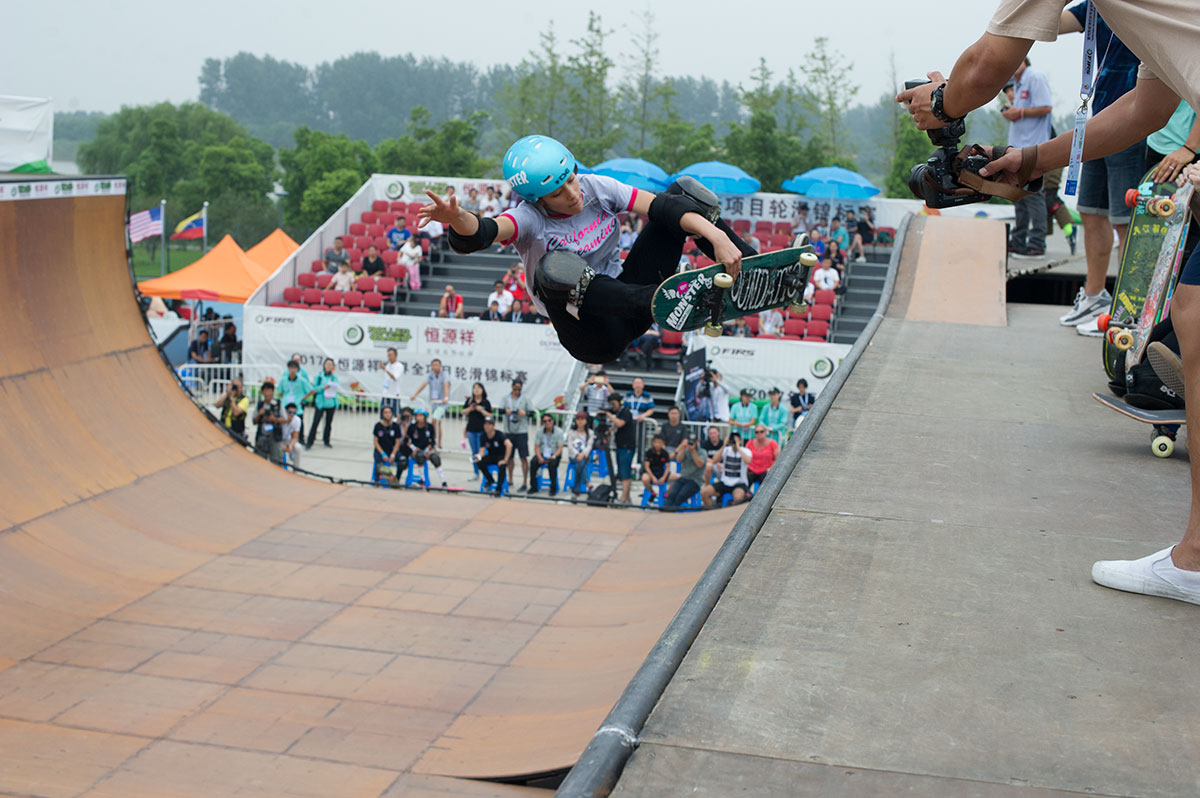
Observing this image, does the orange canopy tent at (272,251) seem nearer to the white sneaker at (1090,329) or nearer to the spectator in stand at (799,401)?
the spectator in stand at (799,401)

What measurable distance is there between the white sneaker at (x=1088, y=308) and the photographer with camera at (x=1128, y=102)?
563cm

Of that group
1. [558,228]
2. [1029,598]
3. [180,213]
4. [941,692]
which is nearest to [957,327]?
[558,228]

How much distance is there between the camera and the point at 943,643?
9.21 feet

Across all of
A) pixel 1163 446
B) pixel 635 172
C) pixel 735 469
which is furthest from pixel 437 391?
pixel 1163 446

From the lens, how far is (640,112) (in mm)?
53812

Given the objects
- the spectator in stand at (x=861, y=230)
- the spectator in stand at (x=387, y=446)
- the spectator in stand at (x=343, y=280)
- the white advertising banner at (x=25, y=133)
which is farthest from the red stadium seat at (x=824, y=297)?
the white advertising banner at (x=25, y=133)

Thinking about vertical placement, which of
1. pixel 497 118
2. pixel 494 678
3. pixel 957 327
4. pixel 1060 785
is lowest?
pixel 494 678

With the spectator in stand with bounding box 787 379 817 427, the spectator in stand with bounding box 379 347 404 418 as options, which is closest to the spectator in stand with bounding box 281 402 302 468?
the spectator in stand with bounding box 379 347 404 418

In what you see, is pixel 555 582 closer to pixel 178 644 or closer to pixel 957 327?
pixel 178 644

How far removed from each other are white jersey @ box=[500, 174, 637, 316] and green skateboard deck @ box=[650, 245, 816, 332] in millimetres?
351

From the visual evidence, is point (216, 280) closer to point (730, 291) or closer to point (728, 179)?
point (728, 179)

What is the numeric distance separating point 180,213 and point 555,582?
58.7 m

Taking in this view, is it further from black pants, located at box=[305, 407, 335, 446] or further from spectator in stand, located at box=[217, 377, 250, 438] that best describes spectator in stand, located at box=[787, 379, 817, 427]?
spectator in stand, located at box=[217, 377, 250, 438]

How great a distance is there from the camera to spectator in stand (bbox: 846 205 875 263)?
19828 millimetres
